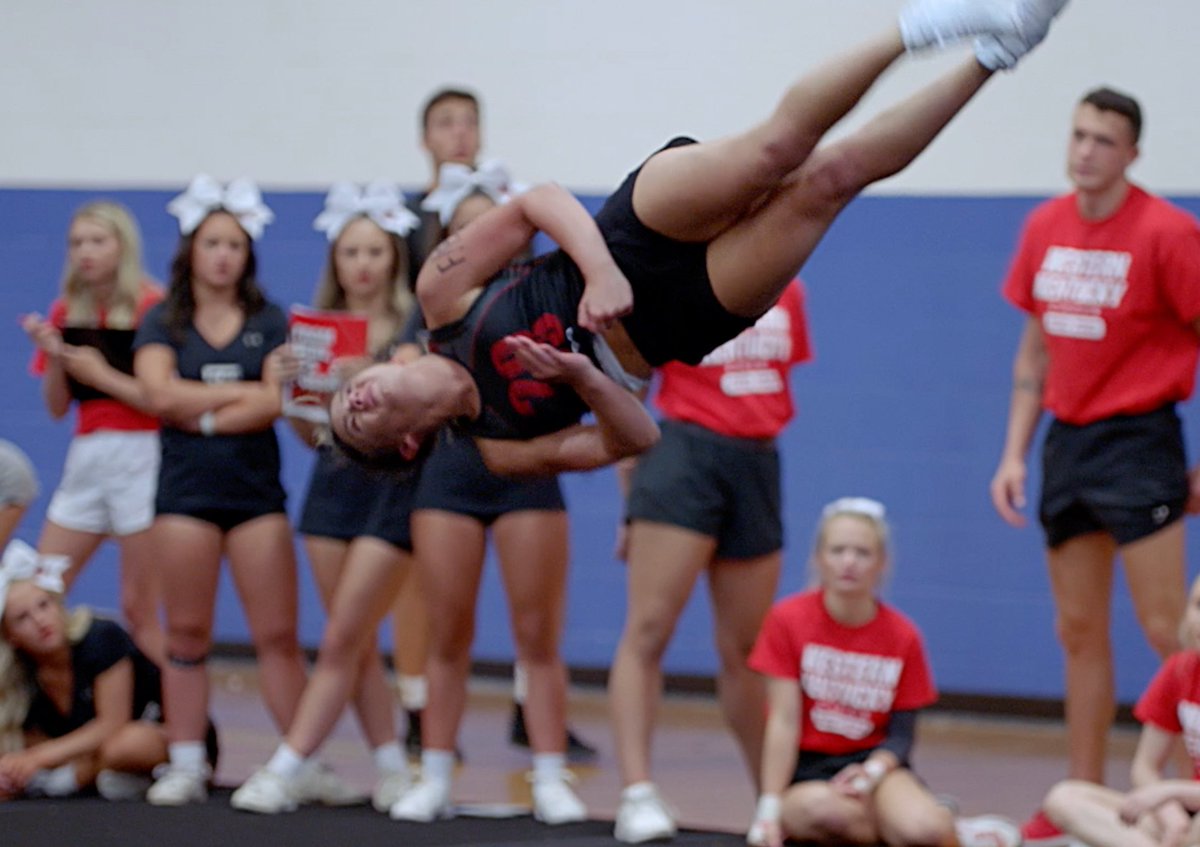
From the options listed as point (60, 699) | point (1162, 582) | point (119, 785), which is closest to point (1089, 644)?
point (1162, 582)

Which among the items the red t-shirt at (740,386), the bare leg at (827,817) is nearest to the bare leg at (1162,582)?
the bare leg at (827,817)

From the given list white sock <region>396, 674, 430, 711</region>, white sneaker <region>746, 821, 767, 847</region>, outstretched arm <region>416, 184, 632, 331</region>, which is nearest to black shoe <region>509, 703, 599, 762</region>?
white sock <region>396, 674, 430, 711</region>

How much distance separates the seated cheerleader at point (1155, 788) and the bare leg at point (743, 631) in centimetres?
85

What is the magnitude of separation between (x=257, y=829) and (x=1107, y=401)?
7.89 ft

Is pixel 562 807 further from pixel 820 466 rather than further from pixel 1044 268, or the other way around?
pixel 820 466

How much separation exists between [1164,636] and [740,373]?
1.26m

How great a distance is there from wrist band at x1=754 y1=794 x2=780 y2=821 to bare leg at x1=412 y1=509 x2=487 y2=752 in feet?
2.83

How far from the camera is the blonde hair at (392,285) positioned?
524 cm

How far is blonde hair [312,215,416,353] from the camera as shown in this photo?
17.2 ft

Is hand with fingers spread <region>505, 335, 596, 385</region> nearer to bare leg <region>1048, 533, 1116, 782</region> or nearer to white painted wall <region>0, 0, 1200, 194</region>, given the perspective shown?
bare leg <region>1048, 533, 1116, 782</region>

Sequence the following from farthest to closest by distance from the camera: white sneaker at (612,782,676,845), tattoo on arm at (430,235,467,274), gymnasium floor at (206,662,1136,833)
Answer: gymnasium floor at (206,662,1136,833), white sneaker at (612,782,676,845), tattoo on arm at (430,235,467,274)

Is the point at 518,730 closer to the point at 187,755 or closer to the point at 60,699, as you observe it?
the point at 187,755

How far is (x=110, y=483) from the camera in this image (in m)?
5.78

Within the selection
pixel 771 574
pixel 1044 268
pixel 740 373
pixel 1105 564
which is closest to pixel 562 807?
pixel 771 574
